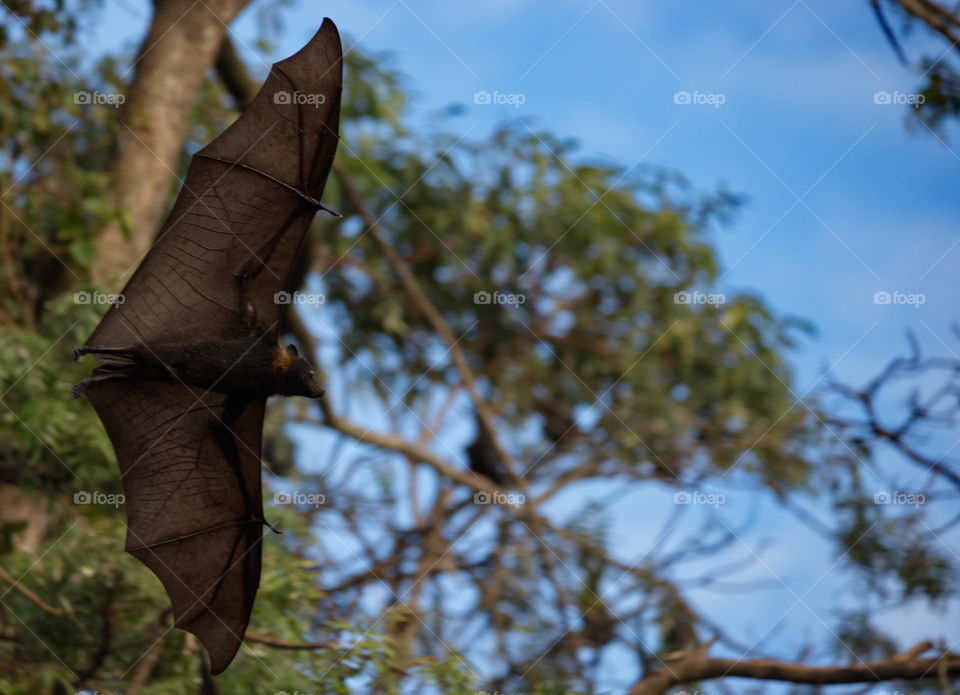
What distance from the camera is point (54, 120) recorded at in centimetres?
940

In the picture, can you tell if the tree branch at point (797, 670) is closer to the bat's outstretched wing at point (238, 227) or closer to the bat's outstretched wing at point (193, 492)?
the bat's outstretched wing at point (193, 492)

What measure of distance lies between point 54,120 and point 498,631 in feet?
17.1

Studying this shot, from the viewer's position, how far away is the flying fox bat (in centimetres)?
521

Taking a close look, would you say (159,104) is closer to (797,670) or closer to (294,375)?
(294,375)

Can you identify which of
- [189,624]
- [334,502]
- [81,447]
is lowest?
[189,624]

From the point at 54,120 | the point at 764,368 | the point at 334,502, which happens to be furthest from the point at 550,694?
the point at 764,368

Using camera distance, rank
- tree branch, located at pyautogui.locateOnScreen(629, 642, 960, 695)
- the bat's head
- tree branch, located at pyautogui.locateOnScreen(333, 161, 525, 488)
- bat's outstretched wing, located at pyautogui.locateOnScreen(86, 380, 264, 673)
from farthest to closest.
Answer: tree branch, located at pyautogui.locateOnScreen(333, 161, 525, 488)
tree branch, located at pyautogui.locateOnScreen(629, 642, 960, 695)
bat's outstretched wing, located at pyautogui.locateOnScreen(86, 380, 264, 673)
the bat's head

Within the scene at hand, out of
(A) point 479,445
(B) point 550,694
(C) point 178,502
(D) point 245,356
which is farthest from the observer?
(A) point 479,445

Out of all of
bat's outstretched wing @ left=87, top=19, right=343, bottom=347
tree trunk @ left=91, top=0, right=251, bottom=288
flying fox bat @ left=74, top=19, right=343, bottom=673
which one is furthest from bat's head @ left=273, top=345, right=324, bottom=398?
tree trunk @ left=91, top=0, right=251, bottom=288

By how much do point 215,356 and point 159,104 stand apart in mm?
4404

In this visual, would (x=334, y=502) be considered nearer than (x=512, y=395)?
Yes

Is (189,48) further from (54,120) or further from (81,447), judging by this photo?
(81,447)

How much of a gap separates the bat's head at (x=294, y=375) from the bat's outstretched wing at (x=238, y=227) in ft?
0.68

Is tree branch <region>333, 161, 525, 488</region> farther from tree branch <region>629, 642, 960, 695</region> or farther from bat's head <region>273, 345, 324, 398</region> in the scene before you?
bat's head <region>273, 345, 324, 398</region>
